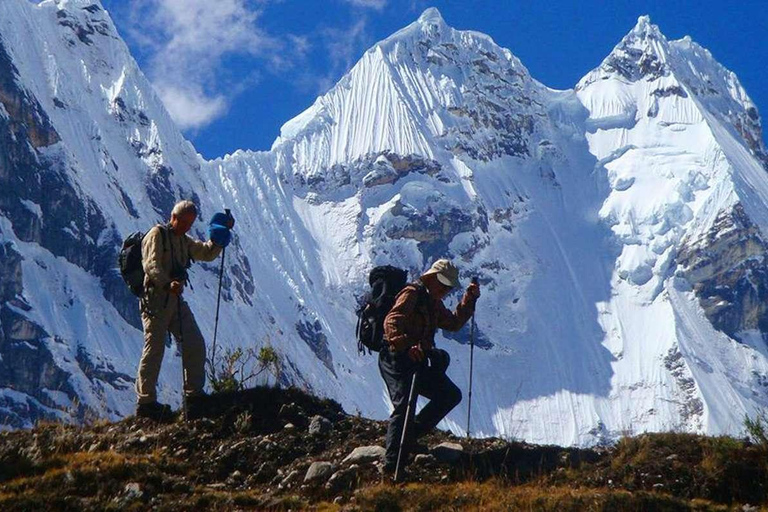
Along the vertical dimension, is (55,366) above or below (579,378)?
below

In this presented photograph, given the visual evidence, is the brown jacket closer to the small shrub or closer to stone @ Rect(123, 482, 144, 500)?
stone @ Rect(123, 482, 144, 500)

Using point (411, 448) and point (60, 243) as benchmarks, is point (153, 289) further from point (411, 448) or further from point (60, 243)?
point (60, 243)

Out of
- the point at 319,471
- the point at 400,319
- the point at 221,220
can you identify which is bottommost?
the point at 319,471

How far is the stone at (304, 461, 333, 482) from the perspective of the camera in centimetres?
1082

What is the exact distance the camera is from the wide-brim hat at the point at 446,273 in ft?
38.2

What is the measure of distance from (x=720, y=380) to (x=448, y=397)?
183089mm

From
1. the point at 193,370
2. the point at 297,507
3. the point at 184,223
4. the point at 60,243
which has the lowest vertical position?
the point at 297,507

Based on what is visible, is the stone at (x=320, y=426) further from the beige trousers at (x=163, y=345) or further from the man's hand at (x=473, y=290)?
the man's hand at (x=473, y=290)

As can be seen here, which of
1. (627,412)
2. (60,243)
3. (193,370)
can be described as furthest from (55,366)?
(193,370)

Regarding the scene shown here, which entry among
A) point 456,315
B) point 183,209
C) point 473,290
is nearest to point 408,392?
point 456,315

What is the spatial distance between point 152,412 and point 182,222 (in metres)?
1.86

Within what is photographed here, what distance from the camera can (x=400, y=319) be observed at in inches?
443

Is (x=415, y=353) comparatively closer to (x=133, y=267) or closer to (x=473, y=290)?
(x=473, y=290)

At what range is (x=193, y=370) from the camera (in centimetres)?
1295
